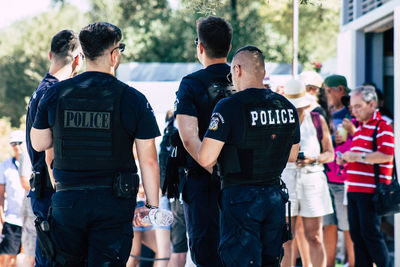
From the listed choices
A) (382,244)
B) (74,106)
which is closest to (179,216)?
(382,244)

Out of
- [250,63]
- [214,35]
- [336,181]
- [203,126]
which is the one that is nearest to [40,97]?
[203,126]

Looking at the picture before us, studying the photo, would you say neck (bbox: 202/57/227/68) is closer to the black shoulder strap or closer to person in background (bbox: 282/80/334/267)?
person in background (bbox: 282/80/334/267)

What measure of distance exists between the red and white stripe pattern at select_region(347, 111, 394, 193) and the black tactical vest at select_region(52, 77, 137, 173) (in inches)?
132

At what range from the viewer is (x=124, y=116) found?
147 inches

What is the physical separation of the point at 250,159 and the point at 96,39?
4.18ft

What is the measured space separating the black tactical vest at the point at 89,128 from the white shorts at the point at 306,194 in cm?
292

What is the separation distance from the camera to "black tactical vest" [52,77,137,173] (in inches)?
145

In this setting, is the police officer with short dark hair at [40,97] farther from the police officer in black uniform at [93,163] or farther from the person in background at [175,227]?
the person in background at [175,227]

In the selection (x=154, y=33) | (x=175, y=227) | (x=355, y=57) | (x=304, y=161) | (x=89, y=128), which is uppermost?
(x=154, y=33)

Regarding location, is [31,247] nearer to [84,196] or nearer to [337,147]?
[84,196]

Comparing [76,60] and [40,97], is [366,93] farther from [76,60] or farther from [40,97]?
[40,97]

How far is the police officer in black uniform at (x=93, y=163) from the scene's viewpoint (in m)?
3.65

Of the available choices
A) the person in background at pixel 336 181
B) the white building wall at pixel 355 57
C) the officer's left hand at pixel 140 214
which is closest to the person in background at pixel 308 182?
the person in background at pixel 336 181

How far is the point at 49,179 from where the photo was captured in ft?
14.6
